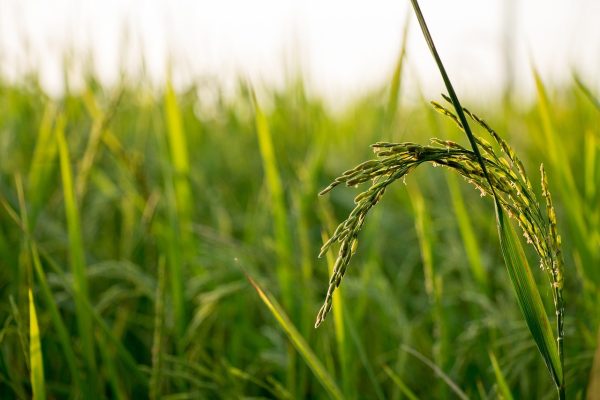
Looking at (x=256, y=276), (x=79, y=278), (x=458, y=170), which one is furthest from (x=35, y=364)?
(x=458, y=170)

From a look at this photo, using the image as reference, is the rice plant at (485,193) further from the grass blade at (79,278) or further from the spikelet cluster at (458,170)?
the grass blade at (79,278)

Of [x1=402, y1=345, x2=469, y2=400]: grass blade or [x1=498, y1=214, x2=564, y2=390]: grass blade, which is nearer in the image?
[x1=498, y1=214, x2=564, y2=390]: grass blade

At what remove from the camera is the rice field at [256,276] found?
1.07 m

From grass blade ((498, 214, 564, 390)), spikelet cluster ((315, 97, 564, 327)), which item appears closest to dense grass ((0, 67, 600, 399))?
grass blade ((498, 214, 564, 390))

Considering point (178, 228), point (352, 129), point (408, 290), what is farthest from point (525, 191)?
point (352, 129)

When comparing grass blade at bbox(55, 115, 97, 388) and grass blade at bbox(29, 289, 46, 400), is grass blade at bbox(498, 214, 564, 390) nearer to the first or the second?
grass blade at bbox(29, 289, 46, 400)

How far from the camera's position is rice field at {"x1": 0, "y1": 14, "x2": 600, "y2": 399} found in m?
1.07

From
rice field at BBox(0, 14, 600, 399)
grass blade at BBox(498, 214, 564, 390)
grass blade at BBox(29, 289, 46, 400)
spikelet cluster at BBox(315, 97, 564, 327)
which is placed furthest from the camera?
rice field at BBox(0, 14, 600, 399)

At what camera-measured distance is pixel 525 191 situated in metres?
0.58

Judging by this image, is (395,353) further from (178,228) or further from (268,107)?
(268,107)

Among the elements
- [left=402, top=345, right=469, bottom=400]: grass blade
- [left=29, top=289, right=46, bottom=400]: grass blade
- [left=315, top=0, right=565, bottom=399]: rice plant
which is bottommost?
[left=402, top=345, right=469, bottom=400]: grass blade

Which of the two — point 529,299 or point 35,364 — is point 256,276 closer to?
point 35,364

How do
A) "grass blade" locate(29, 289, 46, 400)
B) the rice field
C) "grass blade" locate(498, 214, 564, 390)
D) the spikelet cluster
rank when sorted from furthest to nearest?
the rice field < "grass blade" locate(29, 289, 46, 400) < "grass blade" locate(498, 214, 564, 390) < the spikelet cluster

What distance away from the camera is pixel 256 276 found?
1381 mm
